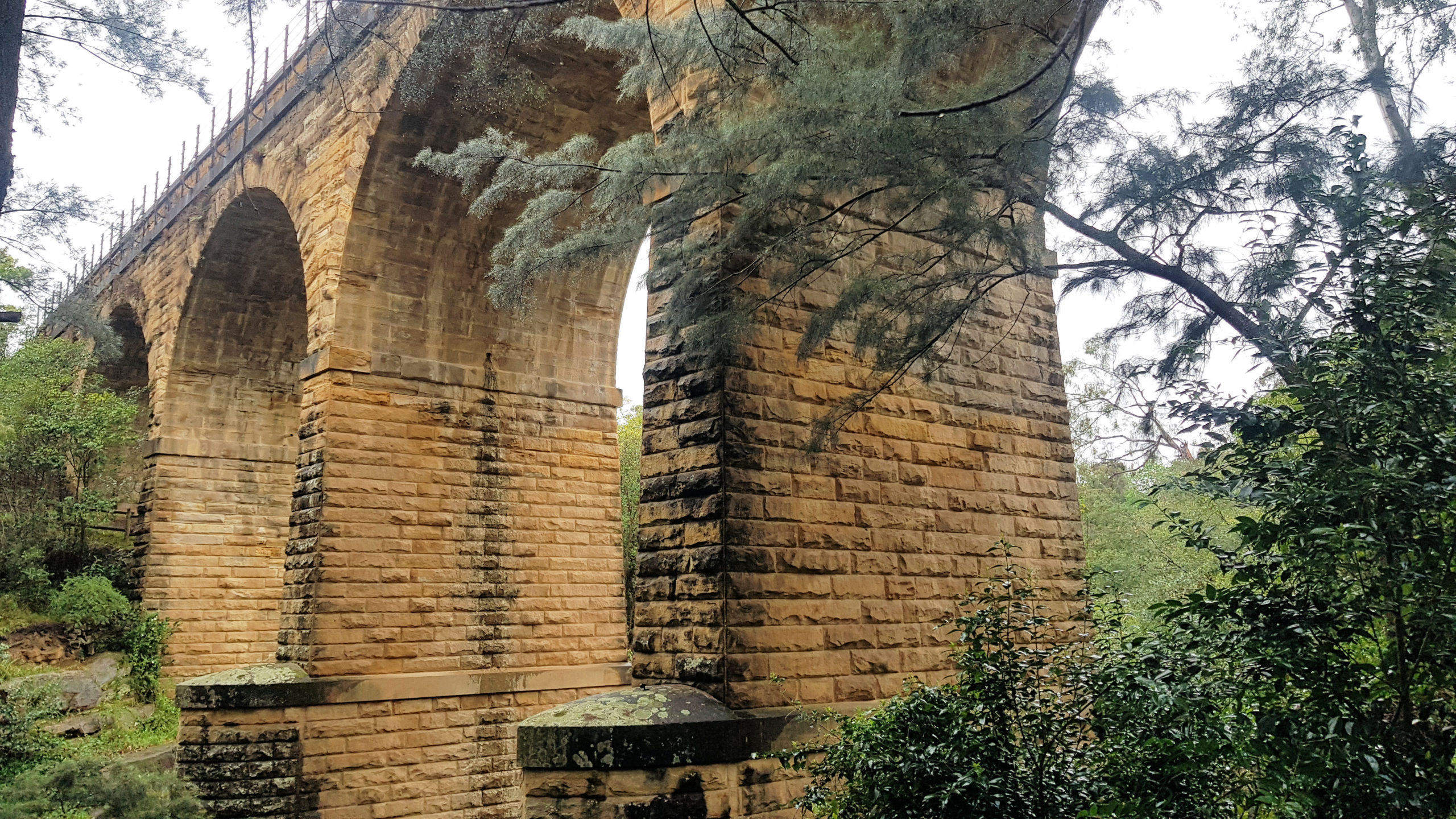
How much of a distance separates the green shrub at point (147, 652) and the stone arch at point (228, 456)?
8.0 inches

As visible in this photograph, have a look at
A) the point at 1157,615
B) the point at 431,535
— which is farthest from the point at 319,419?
the point at 1157,615

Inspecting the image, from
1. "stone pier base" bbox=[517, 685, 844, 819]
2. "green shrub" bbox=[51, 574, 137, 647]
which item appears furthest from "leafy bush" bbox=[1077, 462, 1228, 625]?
"green shrub" bbox=[51, 574, 137, 647]

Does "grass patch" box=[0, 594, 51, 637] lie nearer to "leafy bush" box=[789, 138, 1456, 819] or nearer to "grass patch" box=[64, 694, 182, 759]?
"grass patch" box=[64, 694, 182, 759]

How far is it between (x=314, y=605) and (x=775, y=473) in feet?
18.5

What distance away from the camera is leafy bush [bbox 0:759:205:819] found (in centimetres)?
716

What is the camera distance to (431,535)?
991cm

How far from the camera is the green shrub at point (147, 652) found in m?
13.8

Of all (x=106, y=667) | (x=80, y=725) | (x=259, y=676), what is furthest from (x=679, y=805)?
(x=106, y=667)

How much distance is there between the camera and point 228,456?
15.1m

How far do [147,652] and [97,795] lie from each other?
7.63m

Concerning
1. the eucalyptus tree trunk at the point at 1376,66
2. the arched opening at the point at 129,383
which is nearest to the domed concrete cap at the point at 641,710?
the eucalyptus tree trunk at the point at 1376,66

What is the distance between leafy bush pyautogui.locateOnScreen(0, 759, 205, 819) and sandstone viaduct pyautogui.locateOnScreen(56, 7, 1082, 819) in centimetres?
73

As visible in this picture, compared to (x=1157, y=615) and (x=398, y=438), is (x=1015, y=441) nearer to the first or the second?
(x=1157, y=615)

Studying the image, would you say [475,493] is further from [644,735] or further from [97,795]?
[644,735]
